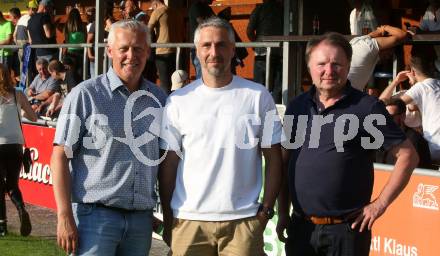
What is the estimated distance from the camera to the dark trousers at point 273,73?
394 inches

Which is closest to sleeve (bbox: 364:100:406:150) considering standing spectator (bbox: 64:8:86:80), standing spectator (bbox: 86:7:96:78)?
standing spectator (bbox: 86:7:96:78)

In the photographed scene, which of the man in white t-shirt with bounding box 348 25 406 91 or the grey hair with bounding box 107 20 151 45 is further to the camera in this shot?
the man in white t-shirt with bounding box 348 25 406 91

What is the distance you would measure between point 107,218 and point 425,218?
11.3 ft

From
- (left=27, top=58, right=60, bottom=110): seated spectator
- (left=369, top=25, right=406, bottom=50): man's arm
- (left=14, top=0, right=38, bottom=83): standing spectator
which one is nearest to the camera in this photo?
(left=369, top=25, right=406, bottom=50): man's arm

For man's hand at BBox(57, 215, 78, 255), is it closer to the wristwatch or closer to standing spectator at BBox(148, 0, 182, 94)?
the wristwatch

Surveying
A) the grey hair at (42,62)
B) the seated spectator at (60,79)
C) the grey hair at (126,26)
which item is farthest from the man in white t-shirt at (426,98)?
the grey hair at (42,62)

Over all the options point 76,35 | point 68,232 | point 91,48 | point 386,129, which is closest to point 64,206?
point 68,232

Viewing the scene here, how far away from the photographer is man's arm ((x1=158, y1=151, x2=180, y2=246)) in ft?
16.3

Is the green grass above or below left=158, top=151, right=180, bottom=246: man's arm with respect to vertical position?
below

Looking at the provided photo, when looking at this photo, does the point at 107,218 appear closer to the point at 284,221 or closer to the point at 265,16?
the point at 284,221

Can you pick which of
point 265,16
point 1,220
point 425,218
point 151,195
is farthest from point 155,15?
→ point 151,195

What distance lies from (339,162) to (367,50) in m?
3.46

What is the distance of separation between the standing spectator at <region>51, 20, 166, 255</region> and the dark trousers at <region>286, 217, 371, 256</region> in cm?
88

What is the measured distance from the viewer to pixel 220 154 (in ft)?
15.6
